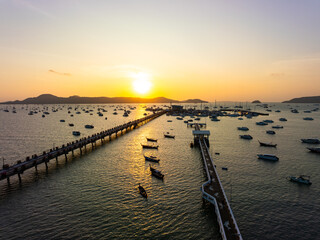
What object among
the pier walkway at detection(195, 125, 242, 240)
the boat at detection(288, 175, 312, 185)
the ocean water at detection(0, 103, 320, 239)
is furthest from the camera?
the boat at detection(288, 175, 312, 185)

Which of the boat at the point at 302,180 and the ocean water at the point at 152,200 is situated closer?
the ocean water at the point at 152,200

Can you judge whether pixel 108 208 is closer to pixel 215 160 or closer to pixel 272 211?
pixel 272 211

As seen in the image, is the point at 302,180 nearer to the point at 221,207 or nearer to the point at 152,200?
the point at 221,207

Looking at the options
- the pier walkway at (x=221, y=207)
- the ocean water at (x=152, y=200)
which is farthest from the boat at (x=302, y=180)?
the pier walkway at (x=221, y=207)

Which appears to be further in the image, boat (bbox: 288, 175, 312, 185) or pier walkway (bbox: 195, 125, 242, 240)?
boat (bbox: 288, 175, 312, 185)

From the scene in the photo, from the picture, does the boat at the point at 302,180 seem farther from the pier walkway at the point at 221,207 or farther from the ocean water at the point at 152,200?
the pier walkway at the point at 221,207

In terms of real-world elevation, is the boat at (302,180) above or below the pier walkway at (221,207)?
below

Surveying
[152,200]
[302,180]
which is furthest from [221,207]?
[302,180]

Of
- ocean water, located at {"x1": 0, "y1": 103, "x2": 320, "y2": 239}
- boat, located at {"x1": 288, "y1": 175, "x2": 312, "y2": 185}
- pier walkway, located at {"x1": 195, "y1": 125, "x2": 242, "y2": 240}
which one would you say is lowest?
ocean water, located at {"x1": 0, "y1": 103, "x2": 320, "y2": 239}

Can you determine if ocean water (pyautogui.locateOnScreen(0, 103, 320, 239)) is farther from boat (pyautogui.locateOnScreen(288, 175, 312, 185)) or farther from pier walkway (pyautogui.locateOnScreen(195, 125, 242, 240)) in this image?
pier walkway (pyautogui.locateOnScreen(195, 125, 242, 240))

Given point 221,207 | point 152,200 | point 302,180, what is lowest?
point 152,200

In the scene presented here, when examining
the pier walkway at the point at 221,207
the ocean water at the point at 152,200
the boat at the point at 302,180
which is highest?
the pier walkway at the point at 221,207

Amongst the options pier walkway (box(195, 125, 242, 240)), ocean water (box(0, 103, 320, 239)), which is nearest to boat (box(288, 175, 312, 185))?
ocean water (box(0, 103, 320, 239))
